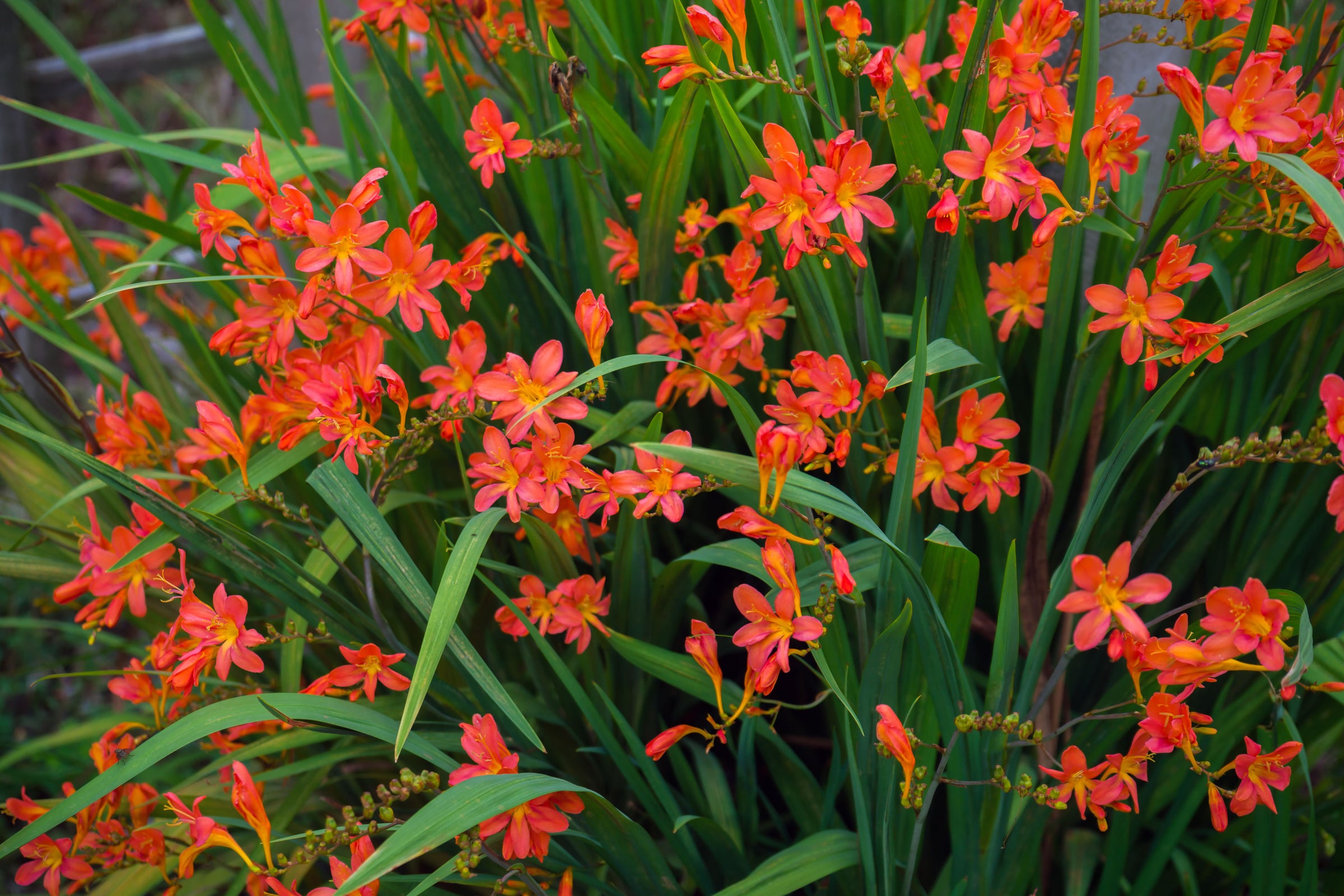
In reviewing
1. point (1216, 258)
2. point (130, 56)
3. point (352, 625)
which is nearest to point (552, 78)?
point (352, 625)

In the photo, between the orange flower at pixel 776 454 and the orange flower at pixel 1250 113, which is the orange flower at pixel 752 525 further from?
the orange flower at pixel 1250 113

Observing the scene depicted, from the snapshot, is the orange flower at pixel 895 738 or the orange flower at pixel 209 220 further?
the orange flower at pixel 209 220

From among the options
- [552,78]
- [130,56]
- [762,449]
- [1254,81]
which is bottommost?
[762,449]

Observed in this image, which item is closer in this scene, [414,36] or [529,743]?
[529,743]

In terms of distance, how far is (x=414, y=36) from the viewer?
8.20ft

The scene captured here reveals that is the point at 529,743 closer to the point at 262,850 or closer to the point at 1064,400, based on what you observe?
the point at 262,850

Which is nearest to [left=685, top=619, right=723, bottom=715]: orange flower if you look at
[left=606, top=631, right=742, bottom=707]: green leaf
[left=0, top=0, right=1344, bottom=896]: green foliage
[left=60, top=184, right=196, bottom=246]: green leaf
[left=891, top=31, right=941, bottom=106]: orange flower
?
[left=0, top=0, right=1344, bottom=896]: green foliage

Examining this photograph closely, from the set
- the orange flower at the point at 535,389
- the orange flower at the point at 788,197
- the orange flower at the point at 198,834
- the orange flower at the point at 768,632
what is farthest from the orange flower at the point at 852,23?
the orange flower at the point at 198,834

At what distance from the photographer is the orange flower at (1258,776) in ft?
2.20

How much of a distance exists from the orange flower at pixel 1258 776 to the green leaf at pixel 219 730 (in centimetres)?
61

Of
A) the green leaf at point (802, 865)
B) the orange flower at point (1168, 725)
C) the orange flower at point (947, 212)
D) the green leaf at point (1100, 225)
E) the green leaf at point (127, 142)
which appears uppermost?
the green leaf at point (127, 142)

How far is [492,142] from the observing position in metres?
0.87

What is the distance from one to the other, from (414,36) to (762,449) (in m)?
2.35

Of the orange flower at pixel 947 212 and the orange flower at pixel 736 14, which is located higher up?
the orange flower at pixel 736 14
